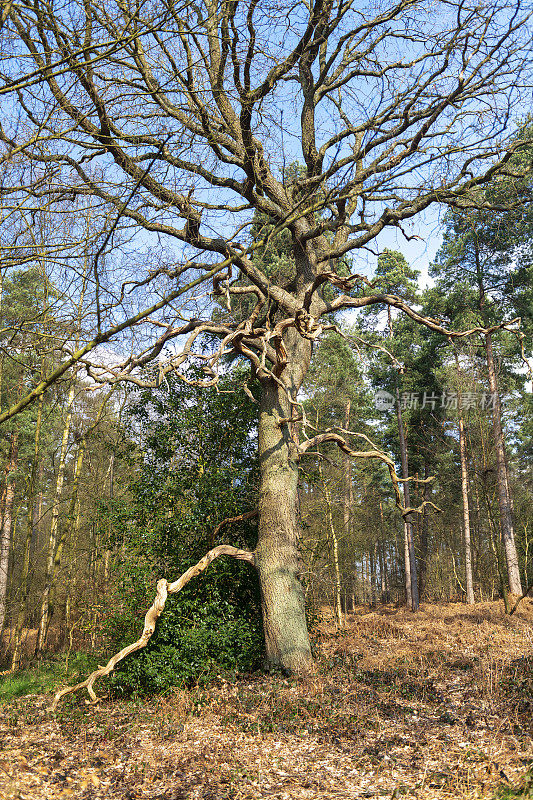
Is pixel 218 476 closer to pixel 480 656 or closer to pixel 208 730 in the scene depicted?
pixel 208 730

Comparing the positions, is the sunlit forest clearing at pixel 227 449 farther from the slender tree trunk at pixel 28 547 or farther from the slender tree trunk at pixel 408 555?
the slender tree trunk at pixel 408 555

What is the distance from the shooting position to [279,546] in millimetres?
7832

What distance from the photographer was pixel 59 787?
4.48 m

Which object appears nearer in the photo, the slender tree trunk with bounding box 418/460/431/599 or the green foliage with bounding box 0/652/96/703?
the green foliage with bounding box 0/652/96/703

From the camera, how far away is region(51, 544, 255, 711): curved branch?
250 inches

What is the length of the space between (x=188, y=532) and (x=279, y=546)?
5.12 ft

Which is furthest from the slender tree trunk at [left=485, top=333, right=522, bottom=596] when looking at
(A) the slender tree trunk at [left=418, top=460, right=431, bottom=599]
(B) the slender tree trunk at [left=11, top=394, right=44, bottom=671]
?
(B) the slender tree trunk at [left=11, top=394, right=44, bottom=671]

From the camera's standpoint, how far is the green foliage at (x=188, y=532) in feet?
24.9

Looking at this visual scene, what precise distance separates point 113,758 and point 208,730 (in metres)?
1.13

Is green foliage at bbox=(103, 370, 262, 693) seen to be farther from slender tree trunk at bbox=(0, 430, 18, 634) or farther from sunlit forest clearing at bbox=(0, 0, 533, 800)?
slender tree trunk at bbox=(0, 430, 18, 634)

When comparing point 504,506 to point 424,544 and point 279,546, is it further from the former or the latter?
point 279,546

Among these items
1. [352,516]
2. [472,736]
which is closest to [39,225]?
[472,736]

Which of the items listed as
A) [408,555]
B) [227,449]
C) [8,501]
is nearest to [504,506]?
[408,555]

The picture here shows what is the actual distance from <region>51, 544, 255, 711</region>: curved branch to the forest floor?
13.1 inches
